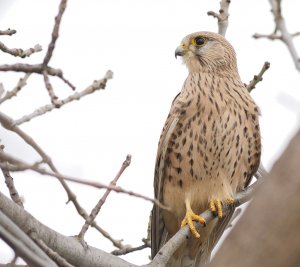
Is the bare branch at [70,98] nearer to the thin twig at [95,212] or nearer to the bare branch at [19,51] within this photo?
the thin twig at [95,212]

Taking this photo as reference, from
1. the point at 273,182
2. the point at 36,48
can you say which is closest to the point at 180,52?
the point at 36,48

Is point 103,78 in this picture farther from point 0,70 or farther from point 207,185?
point 207,185

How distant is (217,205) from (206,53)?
149 cm

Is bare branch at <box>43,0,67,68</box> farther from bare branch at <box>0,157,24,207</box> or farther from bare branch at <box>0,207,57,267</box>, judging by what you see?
bare branch at <box>0,157,24,207</box>

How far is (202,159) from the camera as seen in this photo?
5.04m

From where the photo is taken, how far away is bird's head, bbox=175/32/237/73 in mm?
5746

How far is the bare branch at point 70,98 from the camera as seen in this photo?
2.90m

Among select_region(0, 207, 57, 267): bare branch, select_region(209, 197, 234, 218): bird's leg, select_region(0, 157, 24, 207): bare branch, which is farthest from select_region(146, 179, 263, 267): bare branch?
select_region(0, 207, 57, 267): bare branch

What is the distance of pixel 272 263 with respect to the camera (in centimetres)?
161

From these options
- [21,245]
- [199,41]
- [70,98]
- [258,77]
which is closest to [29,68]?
[70,98]

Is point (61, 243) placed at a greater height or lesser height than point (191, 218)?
greater

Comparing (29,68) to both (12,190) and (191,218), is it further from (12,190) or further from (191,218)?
(191,218)

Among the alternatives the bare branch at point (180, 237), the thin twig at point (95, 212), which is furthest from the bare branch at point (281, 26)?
the thin twig at point (95, 212)

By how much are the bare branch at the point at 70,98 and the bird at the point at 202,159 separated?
1.85 meters
